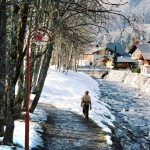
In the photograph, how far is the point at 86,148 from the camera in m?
15.4

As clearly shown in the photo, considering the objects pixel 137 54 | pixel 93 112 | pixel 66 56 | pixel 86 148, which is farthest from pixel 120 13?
pixel 137 54

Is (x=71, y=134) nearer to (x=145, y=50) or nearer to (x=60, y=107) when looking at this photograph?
(x=60, y=107)

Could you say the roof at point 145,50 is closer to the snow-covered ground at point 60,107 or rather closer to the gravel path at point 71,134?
the snow-covered ground at point 60,107

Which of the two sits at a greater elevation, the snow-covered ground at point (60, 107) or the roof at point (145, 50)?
the roof at point (145, 50)

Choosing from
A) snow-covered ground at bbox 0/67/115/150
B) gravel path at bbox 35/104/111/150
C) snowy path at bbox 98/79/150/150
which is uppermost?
snow-covered ground at bbox 0/67/115/150

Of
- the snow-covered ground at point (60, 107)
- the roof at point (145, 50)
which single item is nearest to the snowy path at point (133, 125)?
the snow-covered ground at point (60, 107)

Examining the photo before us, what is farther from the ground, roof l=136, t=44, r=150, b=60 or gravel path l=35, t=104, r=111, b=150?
roof l=136, t=44, r=150, b=60

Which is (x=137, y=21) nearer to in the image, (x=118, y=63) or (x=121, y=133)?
(x=121, y=133)

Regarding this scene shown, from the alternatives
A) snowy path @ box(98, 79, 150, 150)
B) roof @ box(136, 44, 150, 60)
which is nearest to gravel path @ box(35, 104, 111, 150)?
snowy path @ box(98, 79, 150, 150)

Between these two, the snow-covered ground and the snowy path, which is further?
the snowy path

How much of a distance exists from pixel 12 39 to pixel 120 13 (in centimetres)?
365

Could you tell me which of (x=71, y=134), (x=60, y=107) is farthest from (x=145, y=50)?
(x=71, y=134)

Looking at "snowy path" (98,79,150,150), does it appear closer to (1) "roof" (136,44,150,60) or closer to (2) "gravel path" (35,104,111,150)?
(2) "gravel path" (35,104,111,150)

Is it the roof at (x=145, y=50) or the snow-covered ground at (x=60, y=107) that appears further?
the roof at (x=145, y=50)
